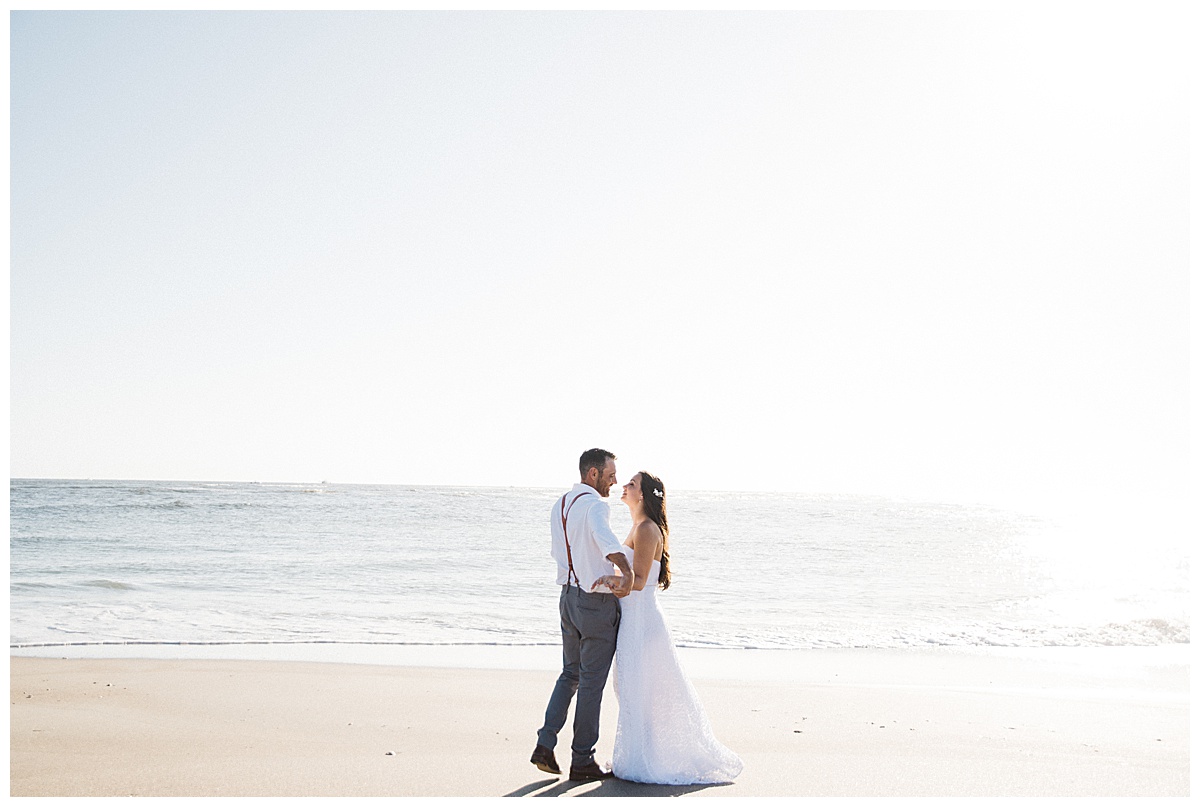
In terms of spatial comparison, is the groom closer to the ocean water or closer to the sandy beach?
the sandy beach

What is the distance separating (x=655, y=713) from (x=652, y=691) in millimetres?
121

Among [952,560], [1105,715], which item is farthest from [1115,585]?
[1105,715]

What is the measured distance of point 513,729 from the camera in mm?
5953

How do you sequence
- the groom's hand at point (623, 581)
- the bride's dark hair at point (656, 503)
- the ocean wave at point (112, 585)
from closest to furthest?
the groom's hand at point (623, 581) → the bride's dark hair at point (656, 503) → the ocean wave at point (112, 585)

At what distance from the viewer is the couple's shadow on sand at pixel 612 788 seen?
14.6 feet

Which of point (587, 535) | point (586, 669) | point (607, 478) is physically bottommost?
point (586, 669)

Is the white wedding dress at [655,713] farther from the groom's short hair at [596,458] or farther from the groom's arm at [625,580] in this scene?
the groom's short hair at [596,458]

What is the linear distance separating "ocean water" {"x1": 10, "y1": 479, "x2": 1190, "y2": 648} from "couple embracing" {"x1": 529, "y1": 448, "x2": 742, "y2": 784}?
540cm

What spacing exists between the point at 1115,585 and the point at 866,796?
15.1 m

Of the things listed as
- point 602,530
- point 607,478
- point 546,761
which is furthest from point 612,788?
point 607,478

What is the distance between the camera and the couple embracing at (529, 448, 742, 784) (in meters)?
4.61

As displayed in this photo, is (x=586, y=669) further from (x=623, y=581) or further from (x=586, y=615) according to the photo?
(x=623, y=581)

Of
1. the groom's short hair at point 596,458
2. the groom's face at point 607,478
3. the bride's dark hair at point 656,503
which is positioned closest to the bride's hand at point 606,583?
the bride's dark hair at point 656,503

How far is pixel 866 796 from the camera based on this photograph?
4648 mm
